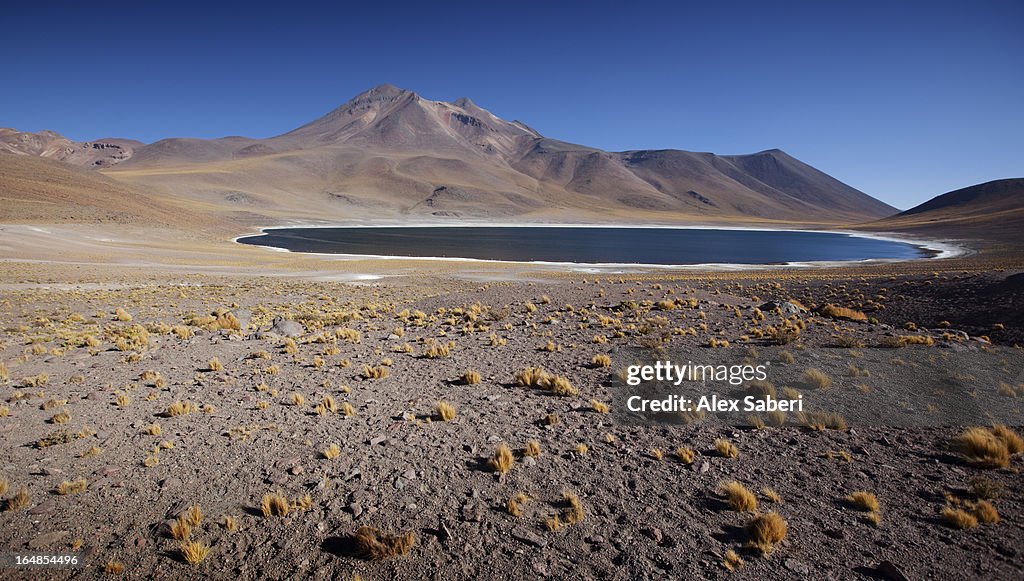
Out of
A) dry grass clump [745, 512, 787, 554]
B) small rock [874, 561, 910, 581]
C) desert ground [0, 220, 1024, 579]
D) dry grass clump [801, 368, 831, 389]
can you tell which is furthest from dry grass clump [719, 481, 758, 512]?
dry grass clump [801, 368, 831, 389]

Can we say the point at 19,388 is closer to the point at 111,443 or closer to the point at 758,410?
the point at 111,443

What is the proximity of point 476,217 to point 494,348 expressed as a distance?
15432cm

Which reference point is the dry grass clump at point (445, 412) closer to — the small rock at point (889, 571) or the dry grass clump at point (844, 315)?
the small rock at point (889, 571)

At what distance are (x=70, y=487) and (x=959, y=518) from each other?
937 centimetres

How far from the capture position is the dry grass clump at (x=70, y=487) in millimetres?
5105

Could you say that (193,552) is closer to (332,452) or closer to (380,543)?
(380,543)

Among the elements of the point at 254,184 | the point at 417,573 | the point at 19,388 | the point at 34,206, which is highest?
the point at 254,184

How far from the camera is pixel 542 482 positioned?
17.9 feet

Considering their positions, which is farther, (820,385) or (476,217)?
(476,217)

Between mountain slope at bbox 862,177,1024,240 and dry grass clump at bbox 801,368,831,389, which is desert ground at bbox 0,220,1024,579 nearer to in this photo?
dry grass clump at bbox 801,368,831,389

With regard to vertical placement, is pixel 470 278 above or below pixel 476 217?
below

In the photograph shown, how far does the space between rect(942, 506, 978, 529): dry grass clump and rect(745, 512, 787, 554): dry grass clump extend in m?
1.68

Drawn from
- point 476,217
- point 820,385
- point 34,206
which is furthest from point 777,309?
point 476,217

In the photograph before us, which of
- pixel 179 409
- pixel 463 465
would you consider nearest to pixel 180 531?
pixel 463 465
